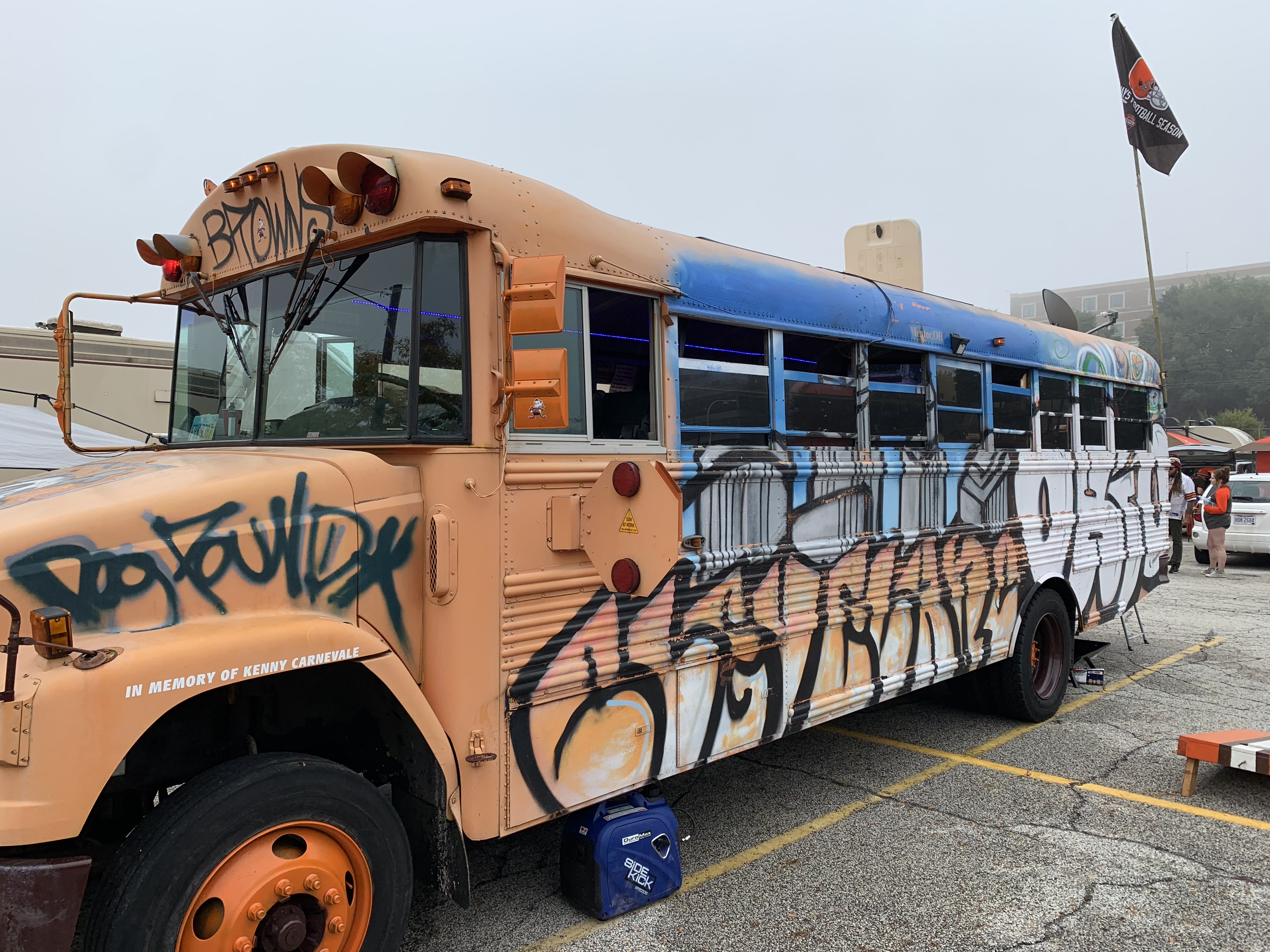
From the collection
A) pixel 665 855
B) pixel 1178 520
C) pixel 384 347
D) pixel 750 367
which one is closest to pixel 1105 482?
pixel 750 367

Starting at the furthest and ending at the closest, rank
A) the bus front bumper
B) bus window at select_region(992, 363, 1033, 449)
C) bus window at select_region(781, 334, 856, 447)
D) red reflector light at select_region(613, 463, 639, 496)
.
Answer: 1. bus window at select_region(992, 363, 1033, 449)
2. bus window at select_region(781, 334, 856, 447)
3. red reflector light at select_region(613, 463, 639, 496)
4. the bus front bumper

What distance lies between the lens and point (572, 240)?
10.7 feet

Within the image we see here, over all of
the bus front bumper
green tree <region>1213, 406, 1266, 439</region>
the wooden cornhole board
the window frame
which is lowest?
the wooden cornhole board

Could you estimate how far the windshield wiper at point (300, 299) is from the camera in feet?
10.1

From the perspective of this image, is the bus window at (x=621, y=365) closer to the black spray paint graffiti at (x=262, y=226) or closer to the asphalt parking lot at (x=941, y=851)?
the black spray paint graffiti at (x=262, y=226)

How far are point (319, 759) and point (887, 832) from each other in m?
2.83

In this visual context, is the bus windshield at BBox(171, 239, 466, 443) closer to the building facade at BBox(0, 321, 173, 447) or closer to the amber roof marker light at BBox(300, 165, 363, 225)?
the amber roof marker light at BBox(300, 165, 363, 225)

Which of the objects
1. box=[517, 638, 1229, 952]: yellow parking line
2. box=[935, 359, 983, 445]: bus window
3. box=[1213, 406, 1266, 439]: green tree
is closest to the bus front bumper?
box=[517, 638, 1229, 952]: yellow parking line

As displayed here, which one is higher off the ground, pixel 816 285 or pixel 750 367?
pixel 816 285

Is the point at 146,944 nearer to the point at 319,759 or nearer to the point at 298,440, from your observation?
the point at 319,759

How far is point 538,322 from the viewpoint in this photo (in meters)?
2.60

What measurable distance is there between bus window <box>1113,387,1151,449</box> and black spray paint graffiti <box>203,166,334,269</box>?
630 cm

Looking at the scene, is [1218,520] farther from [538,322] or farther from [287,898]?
[287,898]

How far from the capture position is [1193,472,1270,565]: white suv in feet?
49.7
